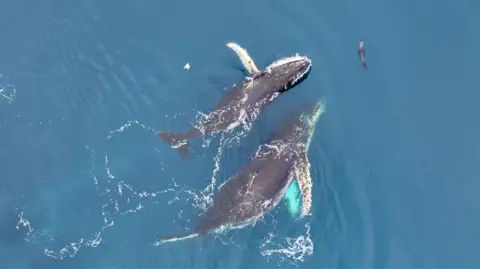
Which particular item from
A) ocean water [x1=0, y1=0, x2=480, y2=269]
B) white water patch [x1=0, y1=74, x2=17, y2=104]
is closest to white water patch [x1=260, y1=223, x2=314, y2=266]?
ocean water [x1=0, y1=0, x2=480, y2=269]

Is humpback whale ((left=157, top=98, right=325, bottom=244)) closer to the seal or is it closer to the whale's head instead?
the whale's head

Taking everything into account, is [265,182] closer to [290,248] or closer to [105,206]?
[290,248]

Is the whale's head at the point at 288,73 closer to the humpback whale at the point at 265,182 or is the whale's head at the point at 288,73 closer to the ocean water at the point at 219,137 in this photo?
the ocean water at the point at 219,137

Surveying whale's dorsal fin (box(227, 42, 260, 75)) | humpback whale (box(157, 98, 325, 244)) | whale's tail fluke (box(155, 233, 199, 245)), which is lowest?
whale's tail fluke (box(155, 233, 199, 245))

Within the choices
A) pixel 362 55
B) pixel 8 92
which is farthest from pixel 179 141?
pixel 362 55

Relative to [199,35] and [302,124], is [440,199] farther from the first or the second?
[199,35]

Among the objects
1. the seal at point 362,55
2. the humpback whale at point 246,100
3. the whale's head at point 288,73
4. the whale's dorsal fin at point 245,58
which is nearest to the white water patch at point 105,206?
the humpback whale at point 246,100
